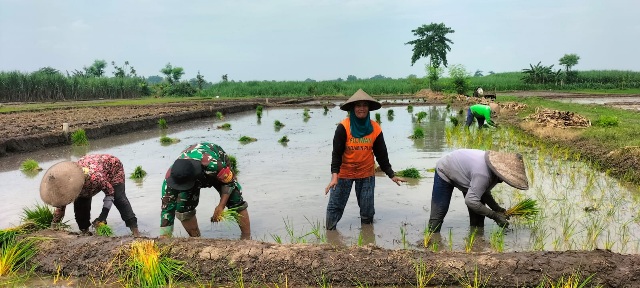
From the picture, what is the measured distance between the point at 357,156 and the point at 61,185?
8.03 ft

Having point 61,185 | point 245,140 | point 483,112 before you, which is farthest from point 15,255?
point 483,112

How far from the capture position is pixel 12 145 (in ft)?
34.6

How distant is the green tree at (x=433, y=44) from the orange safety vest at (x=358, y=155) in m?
49.3

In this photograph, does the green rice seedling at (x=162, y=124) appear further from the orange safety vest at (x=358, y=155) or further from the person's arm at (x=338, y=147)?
the person's arm at (x=338, y=147)

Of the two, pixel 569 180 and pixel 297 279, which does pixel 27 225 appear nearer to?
pixel 297 279

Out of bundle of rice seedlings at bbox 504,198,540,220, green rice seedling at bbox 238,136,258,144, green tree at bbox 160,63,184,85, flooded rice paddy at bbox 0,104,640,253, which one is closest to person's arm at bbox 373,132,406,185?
flooded rice paddy at bbox 0,104,640,253

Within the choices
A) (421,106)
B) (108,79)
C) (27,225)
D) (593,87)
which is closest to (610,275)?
(27,225)

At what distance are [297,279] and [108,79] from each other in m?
39.9

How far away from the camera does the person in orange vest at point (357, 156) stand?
4.55m

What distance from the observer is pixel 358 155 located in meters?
4.67

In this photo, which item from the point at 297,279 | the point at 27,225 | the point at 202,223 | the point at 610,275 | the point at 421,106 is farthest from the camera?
the point at 421,106

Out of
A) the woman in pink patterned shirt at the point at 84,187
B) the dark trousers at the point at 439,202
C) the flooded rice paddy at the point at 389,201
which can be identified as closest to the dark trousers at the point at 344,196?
the flooded rice paddy at the point at 389,201

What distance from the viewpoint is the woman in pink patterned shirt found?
4.05 m

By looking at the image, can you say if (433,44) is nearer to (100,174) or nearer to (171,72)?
(171,72)
